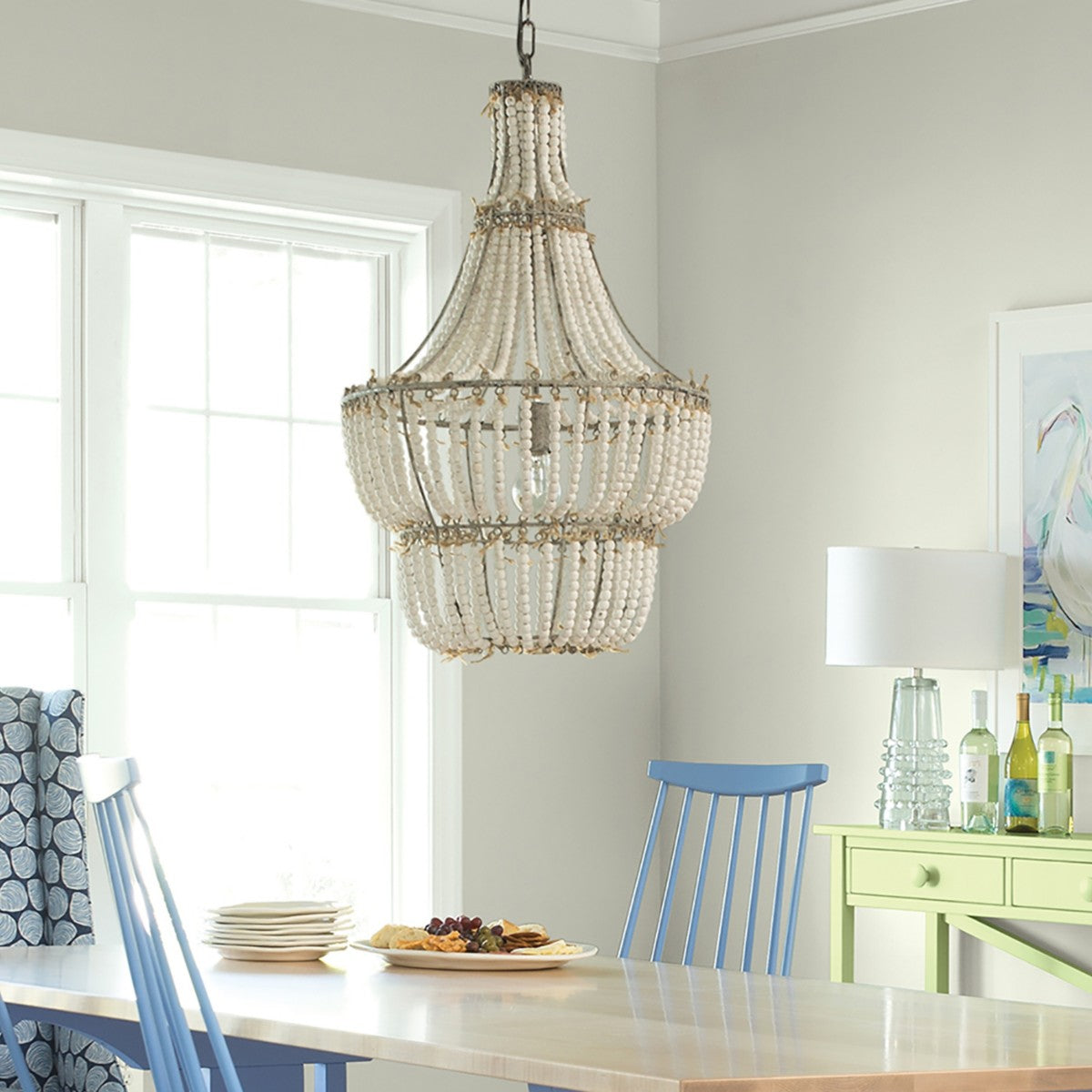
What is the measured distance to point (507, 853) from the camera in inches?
185

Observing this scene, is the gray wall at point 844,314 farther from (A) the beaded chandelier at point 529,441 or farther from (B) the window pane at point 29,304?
(A) the beaded chandelier at point 529,441

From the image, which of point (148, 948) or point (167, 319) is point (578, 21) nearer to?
point (167, 319)

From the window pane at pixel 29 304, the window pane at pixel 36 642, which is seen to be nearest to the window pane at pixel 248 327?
the window pane at pixel 29 304

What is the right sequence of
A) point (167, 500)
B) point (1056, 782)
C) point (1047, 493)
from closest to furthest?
1. point (1056, 782)
2. point (1047, 493)
3. point (167, 500)

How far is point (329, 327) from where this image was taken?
4.61 m

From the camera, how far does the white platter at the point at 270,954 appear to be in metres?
2.92

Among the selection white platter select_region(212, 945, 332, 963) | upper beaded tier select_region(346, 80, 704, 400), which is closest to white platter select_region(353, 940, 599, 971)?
white platter select_region(212, 945, 332, 963)

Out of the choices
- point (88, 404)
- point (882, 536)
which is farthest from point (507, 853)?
point (88, 404)

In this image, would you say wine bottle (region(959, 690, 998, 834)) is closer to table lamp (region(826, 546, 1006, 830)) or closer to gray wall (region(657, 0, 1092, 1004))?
table lamp (region(826, 546, 1006, 830))

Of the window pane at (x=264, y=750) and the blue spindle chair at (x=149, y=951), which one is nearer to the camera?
the blue spindle chair at (x=149, y=951)

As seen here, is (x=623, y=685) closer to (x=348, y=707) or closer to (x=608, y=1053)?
(x=348, y=707)

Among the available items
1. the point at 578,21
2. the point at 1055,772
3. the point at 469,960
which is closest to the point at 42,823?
the point at 469,960

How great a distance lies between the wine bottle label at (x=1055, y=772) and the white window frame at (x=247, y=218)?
1.40 m

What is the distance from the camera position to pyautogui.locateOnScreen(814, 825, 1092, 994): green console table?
12.5ft
